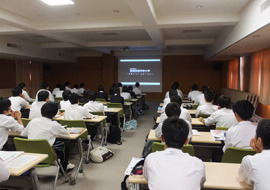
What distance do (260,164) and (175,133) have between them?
621 mm

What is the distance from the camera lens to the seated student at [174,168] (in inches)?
55.6

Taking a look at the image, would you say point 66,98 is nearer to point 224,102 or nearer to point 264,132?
point 224,102

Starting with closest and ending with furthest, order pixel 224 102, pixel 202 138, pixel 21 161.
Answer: pixel 21 161 → pixel 202 138 → pixel 224 102

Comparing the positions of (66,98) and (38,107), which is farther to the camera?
(66,98)

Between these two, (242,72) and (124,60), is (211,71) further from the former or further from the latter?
(124,60)

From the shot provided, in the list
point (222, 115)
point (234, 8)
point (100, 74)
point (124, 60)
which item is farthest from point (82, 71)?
point (222, 115)

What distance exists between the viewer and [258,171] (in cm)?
147

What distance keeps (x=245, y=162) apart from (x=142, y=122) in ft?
19.1

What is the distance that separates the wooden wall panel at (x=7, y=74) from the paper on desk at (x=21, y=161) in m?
9.74

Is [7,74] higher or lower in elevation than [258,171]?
higher

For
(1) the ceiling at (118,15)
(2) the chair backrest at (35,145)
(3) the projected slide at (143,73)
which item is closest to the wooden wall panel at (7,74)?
(1) the ceiling at (118,15)

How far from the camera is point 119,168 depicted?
3701 millimetres

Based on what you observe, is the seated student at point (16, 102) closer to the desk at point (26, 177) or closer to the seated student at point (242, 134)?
the desk at point (26, 177)

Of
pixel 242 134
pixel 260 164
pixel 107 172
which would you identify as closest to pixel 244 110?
pixel 242 134
